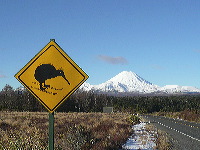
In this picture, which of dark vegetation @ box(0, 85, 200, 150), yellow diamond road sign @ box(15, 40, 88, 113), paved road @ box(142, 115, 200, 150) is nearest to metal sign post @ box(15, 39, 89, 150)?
yellow diamond road sign @ box(15, 40, 88, 113)

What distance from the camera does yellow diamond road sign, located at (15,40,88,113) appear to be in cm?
399

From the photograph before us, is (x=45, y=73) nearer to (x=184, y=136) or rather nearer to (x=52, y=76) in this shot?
(x=52, y=76)

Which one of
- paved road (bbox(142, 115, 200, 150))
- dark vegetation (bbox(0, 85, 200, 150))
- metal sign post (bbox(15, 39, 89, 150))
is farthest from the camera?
paved road (bbox(142, 115, 200, 150))

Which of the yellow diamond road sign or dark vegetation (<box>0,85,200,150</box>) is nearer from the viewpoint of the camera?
the yellow diamond road sign

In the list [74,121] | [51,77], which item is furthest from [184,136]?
[51,77]

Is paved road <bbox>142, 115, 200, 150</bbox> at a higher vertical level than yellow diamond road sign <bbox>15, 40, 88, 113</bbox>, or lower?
lower

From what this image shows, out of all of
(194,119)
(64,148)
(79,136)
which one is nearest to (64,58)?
(64,148)

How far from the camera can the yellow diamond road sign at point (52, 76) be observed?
3.99m

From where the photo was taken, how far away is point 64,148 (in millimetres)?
8000

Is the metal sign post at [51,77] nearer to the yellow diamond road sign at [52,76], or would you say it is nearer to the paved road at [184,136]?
the yellow diamond road sign at [52,76]

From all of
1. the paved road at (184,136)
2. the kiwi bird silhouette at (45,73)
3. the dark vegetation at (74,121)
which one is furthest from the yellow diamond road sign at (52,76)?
the paved road at (184,136)

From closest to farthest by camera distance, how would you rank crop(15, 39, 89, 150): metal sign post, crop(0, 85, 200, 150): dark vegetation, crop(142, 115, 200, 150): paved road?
1. crop(15, 39, 89, 150): metal sign post
2. crop(0, 85, 200, 150): dark vegetation
3. crop(142, 115, 200, 150): paved road

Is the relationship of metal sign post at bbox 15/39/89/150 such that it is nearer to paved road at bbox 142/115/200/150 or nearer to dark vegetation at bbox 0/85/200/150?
dark vegetation at bbox 0/85/200/150

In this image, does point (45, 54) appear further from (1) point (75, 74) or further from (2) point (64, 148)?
(2) point (64, 148)
